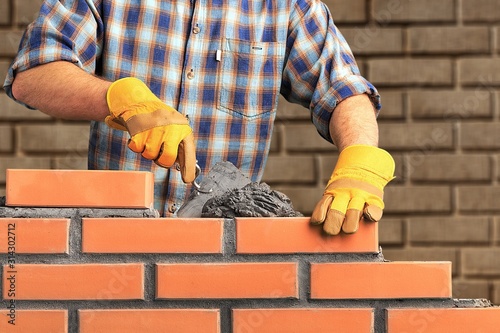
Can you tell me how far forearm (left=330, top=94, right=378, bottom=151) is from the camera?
1673 millimetres

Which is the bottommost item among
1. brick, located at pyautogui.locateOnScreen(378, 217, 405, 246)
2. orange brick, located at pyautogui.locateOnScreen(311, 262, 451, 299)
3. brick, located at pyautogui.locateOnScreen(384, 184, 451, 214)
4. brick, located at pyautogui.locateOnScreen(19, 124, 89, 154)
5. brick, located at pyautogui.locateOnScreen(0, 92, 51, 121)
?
orange brick, located at pyautogui.locateOnScreen(311, 262, 451, 299)

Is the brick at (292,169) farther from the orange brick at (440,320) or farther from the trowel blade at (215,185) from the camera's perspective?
the orange brick at (440,320)

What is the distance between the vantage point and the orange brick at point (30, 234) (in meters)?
1.28

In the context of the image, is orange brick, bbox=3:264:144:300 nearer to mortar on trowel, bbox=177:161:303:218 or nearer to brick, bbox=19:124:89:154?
mortar on trowel, bbox=177:161:303:218

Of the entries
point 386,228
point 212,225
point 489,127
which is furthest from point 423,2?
point 212,225

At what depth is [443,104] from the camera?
3312 millimetres

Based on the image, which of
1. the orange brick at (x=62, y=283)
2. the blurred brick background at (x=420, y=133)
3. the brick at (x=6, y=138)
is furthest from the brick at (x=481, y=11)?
the orange brick at (x=62, y=283)

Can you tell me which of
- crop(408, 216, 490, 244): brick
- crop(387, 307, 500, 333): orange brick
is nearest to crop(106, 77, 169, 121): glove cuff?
crop(387, 307, 500, 333): orange brick

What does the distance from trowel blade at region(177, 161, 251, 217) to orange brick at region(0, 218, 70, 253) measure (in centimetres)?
25

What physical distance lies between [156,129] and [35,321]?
15.1 inches

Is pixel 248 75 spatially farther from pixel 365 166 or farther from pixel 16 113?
pixel 16 113

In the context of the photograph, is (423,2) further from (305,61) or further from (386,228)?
(305,61)

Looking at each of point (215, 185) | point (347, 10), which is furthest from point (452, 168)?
point (215, 185)

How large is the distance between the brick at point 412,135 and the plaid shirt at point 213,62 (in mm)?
1422
